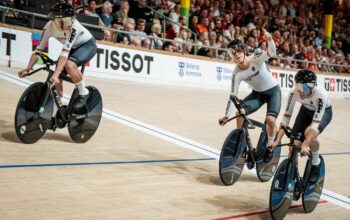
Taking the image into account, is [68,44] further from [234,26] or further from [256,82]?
[234,26]

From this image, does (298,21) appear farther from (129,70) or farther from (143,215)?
(143,215)

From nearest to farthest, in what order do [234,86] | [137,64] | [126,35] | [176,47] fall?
[234,86] → [126,35] → [137,64] → [176,47]

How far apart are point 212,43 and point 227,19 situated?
1.40 metres

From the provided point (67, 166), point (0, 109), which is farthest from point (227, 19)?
point (67, 166)

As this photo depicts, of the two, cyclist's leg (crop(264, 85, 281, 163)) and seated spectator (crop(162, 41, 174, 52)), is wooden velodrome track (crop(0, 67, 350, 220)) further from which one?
seated spectator (crop(162, 41, 174, 52))

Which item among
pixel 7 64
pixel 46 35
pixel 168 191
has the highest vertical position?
pixel 46 35

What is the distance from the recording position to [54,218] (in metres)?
3.01

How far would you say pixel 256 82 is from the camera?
4785 millimetres

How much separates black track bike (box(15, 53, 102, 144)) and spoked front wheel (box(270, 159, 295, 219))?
87.8 inches

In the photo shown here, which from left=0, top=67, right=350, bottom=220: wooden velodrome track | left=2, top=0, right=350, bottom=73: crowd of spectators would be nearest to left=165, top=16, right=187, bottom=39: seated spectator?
left=2, top=0, right=350, bottom=73: crowd of spectators

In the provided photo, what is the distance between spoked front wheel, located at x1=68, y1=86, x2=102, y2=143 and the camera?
189 inches

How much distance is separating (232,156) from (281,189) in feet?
2.85

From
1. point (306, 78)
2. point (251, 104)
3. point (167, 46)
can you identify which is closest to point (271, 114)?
point (251, 104)

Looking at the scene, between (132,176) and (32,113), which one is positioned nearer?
(132,176)
